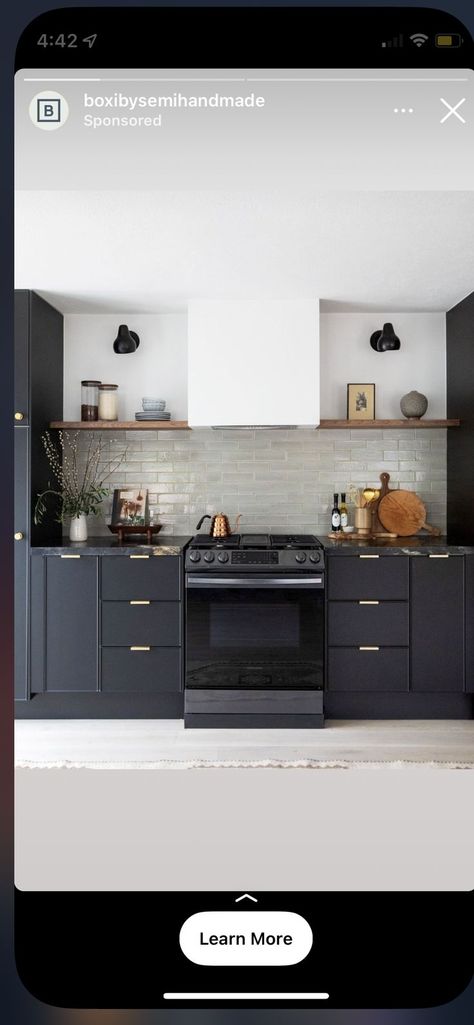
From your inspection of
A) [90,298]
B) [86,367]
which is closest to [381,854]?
[90,298]

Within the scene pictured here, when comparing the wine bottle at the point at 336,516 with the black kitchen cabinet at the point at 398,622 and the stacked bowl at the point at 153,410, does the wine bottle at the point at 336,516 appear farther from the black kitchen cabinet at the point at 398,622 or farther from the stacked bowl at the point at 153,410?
the stacked bowl at the point at 153,410

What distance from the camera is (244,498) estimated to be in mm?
4465

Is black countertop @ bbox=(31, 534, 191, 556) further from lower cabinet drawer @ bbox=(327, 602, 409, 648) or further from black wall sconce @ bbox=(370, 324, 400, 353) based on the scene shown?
black wall sconce @ bbox=(370, 324, 400, 353)

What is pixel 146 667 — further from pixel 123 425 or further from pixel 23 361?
pixel 23 361

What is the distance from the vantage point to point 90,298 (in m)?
4.06

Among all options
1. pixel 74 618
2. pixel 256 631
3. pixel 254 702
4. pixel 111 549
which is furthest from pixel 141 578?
pixel 254 702

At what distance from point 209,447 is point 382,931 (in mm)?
3919

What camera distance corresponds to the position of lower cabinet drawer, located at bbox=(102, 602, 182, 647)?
12.7 ft

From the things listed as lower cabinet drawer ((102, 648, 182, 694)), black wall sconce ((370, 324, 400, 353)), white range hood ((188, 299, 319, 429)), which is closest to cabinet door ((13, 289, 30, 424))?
white range hood ((188, 299, 319, 429))

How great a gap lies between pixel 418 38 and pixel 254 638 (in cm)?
330

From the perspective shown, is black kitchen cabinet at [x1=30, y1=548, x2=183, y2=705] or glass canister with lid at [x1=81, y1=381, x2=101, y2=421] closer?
black kitchen cabinet at [x1=30, y1=548, x2=183, y2=705]

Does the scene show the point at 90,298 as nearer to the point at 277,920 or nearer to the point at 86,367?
the point at 86,367

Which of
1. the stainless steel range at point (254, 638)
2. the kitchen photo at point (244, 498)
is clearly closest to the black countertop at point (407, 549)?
the kitchen photo at point (244, 498)

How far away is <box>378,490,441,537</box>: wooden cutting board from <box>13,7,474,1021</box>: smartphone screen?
0.01m
